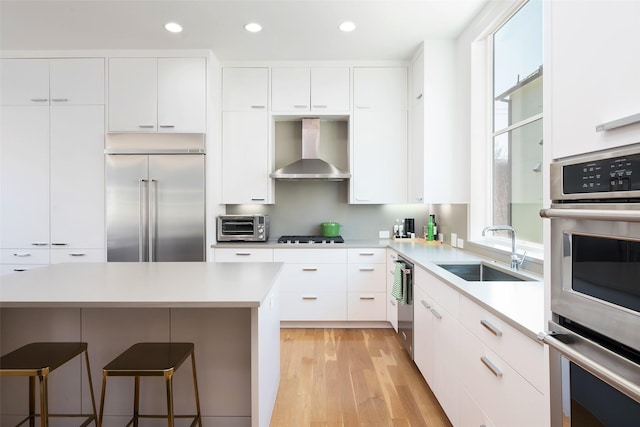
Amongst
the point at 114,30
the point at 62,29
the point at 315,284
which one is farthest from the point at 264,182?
the point at 62,29

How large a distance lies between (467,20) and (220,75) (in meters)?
2.48

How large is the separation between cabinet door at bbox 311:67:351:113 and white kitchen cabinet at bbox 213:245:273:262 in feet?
5.35

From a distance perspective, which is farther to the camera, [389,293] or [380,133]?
[380,133]

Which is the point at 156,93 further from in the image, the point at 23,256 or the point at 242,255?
the point at 23,256

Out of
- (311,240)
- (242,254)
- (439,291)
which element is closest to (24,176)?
(242,254)

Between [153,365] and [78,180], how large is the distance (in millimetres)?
2802

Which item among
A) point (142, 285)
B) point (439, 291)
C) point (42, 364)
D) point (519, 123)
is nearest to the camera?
point (42, 364)

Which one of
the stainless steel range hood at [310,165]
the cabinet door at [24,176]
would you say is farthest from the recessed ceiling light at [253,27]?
the cabinet door at [24,176]

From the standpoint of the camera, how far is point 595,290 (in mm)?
885

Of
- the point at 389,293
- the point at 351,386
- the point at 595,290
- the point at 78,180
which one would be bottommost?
the point at 351,386

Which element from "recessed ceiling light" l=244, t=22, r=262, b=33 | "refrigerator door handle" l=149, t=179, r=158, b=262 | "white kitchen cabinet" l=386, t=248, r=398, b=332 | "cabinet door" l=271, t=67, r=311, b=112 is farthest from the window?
"refrigerator door handle" l=149, t=179, r=158, b=262

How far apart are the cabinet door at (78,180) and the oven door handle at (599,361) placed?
12.6 feet

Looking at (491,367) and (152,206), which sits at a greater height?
(152,206)

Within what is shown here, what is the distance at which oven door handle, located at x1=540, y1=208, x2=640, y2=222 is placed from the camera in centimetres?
74
